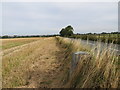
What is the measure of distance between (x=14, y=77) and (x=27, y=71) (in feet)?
2.60

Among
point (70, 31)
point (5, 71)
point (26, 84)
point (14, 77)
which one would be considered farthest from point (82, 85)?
point (70, 31)

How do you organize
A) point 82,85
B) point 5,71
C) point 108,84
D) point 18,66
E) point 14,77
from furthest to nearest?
point 18,66
point 5,71
point 14,77
point 82,85
point 108,84

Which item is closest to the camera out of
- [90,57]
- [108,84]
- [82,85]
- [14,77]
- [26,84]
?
[108,84]

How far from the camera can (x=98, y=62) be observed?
10.8ft

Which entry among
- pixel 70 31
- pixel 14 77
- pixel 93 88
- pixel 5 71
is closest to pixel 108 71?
pixel 93 88

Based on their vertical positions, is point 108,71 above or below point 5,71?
above

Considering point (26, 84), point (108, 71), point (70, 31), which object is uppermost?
point (70, 31)

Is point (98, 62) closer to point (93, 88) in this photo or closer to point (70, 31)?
point (93, 88)

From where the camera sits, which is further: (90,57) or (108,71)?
(90,57)

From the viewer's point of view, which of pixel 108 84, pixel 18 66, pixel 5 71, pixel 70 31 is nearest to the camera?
pixel 108 84

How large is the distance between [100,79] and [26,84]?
259cm

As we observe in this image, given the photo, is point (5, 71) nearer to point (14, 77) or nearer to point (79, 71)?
point (14, 77)

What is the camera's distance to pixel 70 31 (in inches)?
3765

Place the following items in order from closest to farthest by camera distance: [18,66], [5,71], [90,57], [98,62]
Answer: [98,62], [90,57], [5,71], [18,66]
